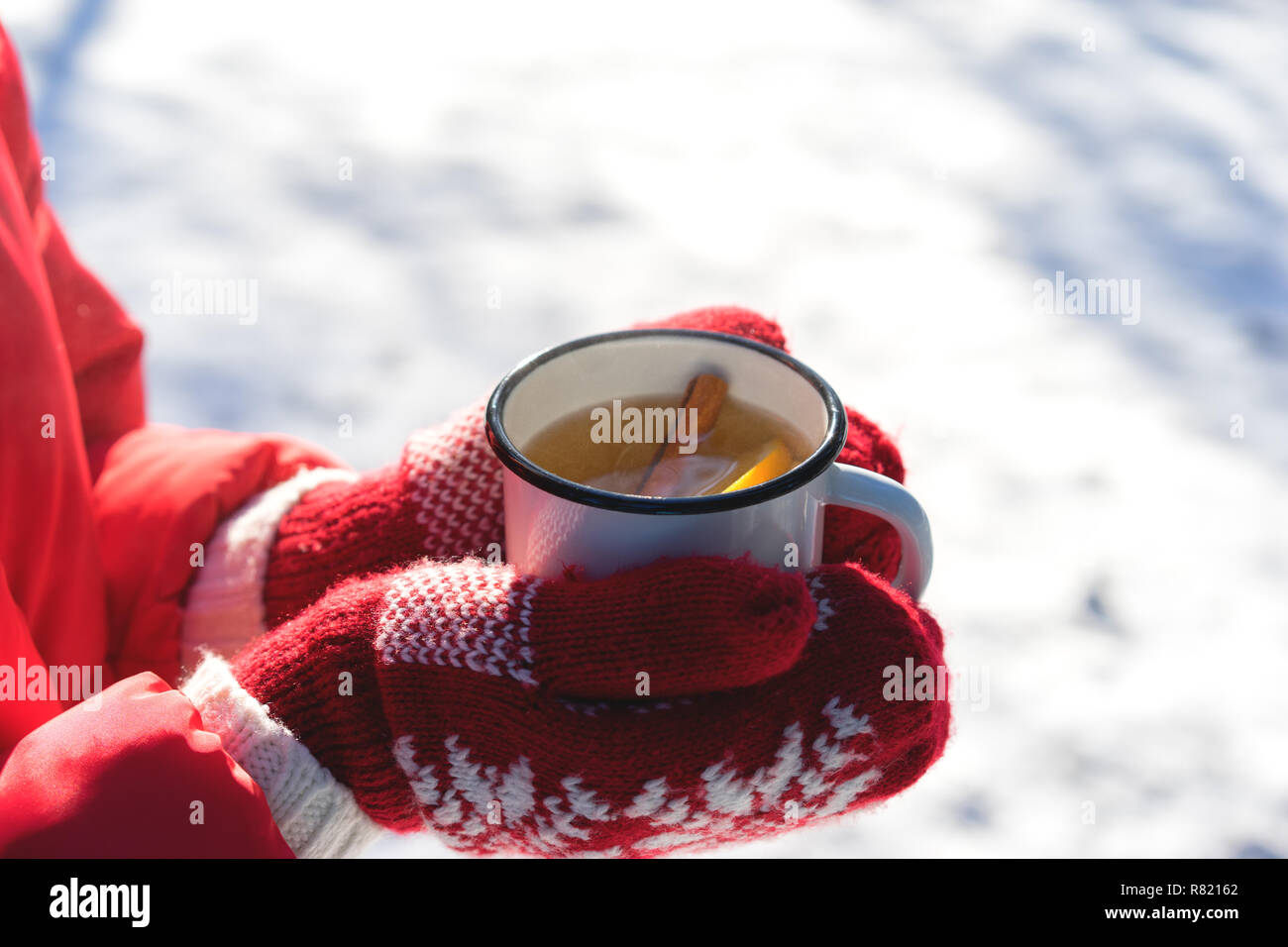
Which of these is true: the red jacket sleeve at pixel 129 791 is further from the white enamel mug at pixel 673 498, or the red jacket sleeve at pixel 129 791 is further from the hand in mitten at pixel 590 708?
the white enamel mug at pixel 673 498

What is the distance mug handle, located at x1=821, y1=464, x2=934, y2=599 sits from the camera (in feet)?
1.94

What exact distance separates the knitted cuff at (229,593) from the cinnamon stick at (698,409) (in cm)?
31

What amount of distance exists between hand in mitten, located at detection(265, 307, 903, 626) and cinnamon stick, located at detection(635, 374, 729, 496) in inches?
4.4

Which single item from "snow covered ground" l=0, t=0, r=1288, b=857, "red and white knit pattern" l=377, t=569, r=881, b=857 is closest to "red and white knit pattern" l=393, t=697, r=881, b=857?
Result: "red and white knit pattern" l=377, t=569, r=881, b=857

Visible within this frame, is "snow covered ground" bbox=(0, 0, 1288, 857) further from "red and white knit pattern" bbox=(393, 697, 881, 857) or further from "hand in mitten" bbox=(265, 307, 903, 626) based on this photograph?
"red and white knit pattern" bbox=(393, 697, 881, 857)

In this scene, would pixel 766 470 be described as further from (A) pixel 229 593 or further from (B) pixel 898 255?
(B) pixel 898 255

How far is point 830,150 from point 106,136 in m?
1.28

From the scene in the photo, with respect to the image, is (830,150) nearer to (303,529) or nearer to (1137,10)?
(1137,10)

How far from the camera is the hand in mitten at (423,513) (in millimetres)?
748

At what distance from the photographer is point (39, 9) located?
7.73ft

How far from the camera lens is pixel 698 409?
0.65 meters

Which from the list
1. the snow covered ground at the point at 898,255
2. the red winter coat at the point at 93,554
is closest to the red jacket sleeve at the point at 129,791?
the red winter coat at the point at 93,554

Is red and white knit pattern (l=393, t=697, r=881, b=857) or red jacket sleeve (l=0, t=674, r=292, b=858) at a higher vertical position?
red jacket sleeve (l=0, t=674, r=292, b=858)
